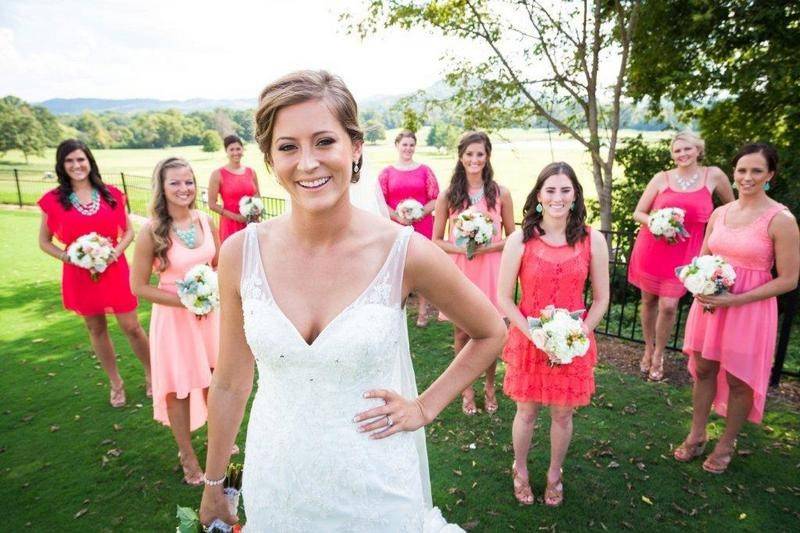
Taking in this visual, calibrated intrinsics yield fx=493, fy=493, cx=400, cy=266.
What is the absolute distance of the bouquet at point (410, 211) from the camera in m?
6.94

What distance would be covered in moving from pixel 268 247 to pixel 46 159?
67093 millimetres

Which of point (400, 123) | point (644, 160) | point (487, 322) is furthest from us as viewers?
point (400, 123)

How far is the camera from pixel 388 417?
6.25 feet

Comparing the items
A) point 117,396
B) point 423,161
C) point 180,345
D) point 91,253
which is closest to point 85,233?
point 91,253

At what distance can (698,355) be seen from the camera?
14.0 feet

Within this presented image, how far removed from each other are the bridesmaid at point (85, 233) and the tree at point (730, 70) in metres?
8.30

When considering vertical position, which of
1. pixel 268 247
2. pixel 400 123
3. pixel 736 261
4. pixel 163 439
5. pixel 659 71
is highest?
pixel 659 71

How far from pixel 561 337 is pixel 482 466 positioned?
168cm

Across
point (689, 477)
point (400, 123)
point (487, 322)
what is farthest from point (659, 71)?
point (487, 322)

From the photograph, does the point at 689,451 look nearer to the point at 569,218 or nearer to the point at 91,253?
the point at 569,218

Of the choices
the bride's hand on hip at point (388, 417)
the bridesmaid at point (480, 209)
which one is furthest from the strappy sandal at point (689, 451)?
the bride's hand on hip at point (388, 417)

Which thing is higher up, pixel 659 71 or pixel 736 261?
pixel 659 71

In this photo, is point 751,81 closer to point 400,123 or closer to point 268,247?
point 400,123

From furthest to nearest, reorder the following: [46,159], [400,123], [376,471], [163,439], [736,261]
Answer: [46,159] < [400,123] < [163,439] < [736,261] < [376,471]
